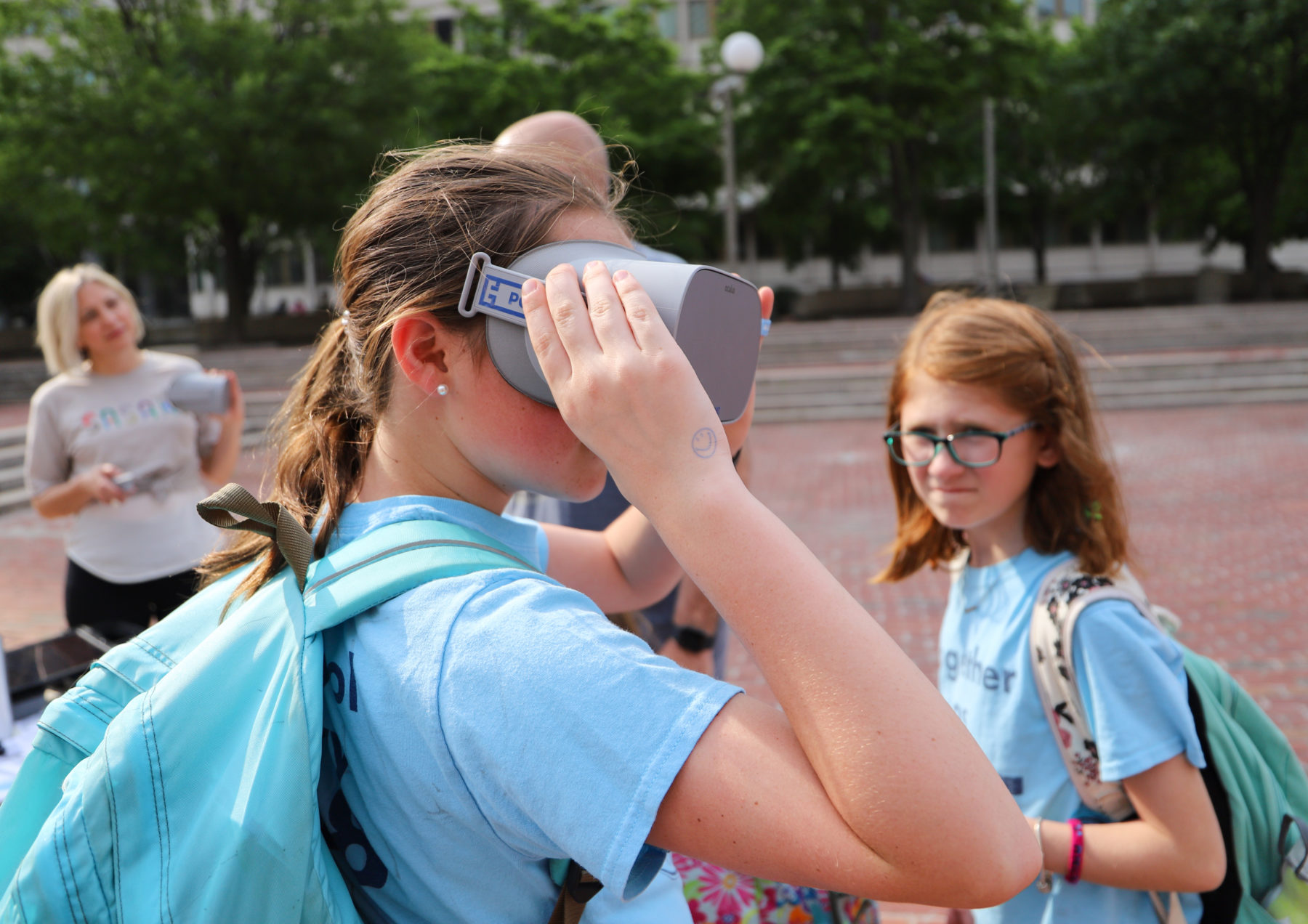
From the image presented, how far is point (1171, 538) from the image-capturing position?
8.03 m

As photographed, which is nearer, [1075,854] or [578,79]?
[1075,854]

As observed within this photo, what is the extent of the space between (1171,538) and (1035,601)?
7.07 m

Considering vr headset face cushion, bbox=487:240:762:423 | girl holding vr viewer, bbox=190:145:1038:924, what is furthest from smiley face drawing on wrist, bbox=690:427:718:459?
vr headset face cushion, bbox=487:240:762:423

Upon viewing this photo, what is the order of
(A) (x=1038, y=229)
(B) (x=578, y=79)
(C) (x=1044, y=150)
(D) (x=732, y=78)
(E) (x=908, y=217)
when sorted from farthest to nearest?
(A) (x=1038, y=229)
(C) (x=1044, y=150)
(E) (x=908, y=217)
(B) (x=578, y=79)
(D) (x=732, y=78)

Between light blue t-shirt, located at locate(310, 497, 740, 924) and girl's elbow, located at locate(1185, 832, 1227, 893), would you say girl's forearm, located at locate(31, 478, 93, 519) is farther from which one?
girl's elbow, located at locate(1185, 832, 1227, 893)

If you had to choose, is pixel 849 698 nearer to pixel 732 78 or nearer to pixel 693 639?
pixel 693 639

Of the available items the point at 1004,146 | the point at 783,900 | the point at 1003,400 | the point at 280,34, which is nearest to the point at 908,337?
the point at 1003,400

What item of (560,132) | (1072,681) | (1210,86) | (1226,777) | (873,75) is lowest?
(1226,777)

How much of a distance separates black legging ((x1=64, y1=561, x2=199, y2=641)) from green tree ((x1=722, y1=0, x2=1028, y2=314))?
26.2 meters

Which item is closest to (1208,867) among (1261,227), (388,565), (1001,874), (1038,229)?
(1001,874)

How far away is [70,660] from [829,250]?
4278cm

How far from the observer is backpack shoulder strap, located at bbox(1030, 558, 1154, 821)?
5.45 feet

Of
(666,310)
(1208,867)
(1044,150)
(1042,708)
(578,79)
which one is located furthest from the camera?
(1044,150)

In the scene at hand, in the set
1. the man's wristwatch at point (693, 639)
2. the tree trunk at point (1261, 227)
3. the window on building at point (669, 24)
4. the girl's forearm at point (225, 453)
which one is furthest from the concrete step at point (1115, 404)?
the window on building at point (669, 24)
